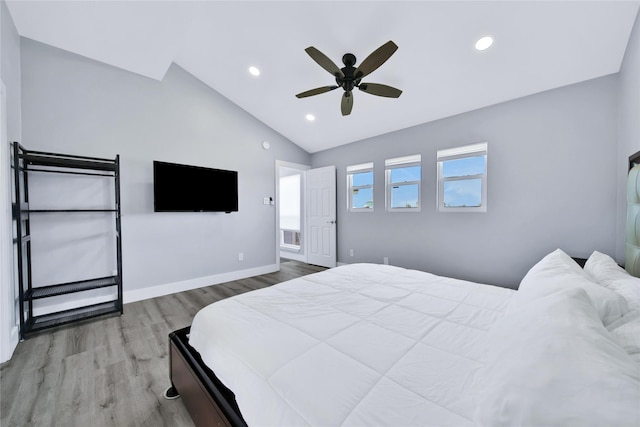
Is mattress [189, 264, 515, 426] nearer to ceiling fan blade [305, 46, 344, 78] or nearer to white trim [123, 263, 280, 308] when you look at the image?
ceiling fan blade [305, 46, 344, 78]

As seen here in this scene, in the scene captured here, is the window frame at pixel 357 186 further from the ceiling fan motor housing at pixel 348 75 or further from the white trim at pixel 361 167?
the ceiling fan motor housing at pixel 348 75

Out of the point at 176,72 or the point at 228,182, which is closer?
the point at 176,72

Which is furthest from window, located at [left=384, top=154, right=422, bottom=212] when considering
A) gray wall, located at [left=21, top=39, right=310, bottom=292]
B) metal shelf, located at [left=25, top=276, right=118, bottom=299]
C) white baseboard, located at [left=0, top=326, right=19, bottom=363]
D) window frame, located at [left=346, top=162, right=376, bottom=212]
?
white baseboard, located at [left=0, top=326, right=19, bottom=363]

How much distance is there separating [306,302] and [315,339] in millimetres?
443

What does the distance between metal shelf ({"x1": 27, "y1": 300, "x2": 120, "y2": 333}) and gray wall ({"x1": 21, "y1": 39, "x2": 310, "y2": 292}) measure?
34cm

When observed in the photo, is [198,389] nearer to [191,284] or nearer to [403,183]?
[191,284]

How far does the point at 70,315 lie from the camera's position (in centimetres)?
253

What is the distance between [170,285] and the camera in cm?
338

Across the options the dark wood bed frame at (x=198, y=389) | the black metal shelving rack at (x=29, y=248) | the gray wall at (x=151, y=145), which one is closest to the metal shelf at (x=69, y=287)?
the black metal shelving rack at (x=29, y=248)

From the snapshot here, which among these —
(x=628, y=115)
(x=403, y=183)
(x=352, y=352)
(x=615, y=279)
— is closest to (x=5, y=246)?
(x=352, y=352)

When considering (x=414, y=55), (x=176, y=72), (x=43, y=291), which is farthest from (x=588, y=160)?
(x=43, y=291)

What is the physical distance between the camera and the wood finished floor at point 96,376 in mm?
1396

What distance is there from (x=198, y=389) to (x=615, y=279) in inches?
82.9

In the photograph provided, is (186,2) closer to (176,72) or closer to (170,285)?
(176,72)
